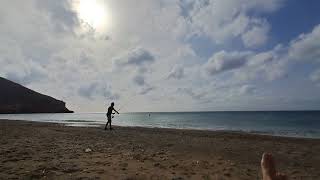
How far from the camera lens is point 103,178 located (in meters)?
8.92

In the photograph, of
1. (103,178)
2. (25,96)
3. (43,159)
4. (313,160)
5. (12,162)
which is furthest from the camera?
(25,96)

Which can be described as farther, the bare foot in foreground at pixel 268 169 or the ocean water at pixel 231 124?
the ocean water at pixel 231 124

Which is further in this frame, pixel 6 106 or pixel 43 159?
pixel 6 106

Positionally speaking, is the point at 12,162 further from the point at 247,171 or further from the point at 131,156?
the point at 247,171

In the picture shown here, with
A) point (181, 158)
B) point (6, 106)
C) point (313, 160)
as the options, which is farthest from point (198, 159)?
point (6, 106)

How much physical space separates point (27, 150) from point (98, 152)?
109 inches

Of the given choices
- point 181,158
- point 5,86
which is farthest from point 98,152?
point 5,86

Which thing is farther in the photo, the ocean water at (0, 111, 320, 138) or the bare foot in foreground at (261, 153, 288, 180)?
the ocean water at (0, 111, 320, 138)

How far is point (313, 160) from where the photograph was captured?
46.9 ft

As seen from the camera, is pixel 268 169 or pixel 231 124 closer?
pixel 268 169

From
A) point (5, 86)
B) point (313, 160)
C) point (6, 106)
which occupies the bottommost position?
point (313, 160)

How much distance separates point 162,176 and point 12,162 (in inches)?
191

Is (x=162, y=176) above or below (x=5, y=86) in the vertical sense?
below

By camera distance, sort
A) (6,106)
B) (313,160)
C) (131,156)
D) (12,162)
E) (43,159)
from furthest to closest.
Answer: (6,106) → (313,160) → (131,156) → (43,159) → (12,162)
